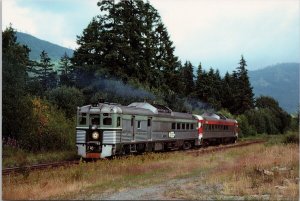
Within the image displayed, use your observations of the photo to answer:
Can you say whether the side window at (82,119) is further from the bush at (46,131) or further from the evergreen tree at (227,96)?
the evergreen tree at (227,96)

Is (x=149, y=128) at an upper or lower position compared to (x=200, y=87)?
lower

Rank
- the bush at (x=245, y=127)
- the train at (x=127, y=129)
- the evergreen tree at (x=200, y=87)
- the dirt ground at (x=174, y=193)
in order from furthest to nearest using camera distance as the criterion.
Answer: the evergreen tree at (x=200, y=87), the bush at (x=245, y=127), the train at (x=127, y=129), the dirt ground at (x=174, y=193)

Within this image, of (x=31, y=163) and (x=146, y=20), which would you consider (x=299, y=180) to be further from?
(x=146, y=20)

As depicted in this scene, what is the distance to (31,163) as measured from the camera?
2267cm

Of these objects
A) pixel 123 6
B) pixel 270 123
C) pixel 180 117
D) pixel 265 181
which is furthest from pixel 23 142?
pixel 270 123

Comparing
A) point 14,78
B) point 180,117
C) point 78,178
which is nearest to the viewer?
point 78,178

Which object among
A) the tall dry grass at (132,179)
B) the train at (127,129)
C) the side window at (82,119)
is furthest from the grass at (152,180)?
the side window at (82,119)

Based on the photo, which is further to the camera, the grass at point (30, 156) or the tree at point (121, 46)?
the tree at point (121, 46)

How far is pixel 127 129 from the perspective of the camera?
25.5 metres

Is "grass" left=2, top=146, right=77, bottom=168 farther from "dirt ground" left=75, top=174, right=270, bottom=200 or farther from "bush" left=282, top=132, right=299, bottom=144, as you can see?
"bush" left=282, top=132, right=299, bottom=144

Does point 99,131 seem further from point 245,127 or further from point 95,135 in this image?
point 245,127

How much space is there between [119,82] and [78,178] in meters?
26.5

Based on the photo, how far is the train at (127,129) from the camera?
24.4 meters

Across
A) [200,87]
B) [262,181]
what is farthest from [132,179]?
[200,87]
